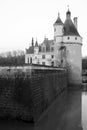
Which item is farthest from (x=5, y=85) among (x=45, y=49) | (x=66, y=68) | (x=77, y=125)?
(x=45, y=49)

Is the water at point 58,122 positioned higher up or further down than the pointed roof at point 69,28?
further down

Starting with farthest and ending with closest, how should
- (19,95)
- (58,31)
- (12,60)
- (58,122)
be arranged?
(12,60) < (58,31) < (58,122) < (19,95)

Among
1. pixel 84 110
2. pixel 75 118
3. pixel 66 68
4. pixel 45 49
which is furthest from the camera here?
pixel 45 49

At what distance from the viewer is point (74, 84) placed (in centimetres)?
3800

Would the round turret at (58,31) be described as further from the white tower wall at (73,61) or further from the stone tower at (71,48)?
the white tower wall at (73,61)

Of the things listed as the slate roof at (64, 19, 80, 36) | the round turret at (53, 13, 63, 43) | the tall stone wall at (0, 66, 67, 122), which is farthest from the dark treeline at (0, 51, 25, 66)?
the slate roof at (64, 19, 80, 36)

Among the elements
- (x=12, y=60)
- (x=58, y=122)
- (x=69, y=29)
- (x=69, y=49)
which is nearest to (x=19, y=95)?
(x=58, y=122)

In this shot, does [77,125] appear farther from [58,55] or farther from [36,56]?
[36,56]

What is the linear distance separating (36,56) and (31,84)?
36165mm

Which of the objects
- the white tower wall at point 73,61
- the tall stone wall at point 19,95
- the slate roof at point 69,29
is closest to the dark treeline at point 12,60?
the tall stone wall at point 19,95

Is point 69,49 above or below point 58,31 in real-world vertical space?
below

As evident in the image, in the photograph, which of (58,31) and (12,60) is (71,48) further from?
(12,60)

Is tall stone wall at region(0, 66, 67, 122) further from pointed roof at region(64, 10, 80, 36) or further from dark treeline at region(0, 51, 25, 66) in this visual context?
pointed roof at region(64, 10, 80, 36)

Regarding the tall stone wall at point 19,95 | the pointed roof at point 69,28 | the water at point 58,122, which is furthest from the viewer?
Result: the pointed roof at point 69,28
